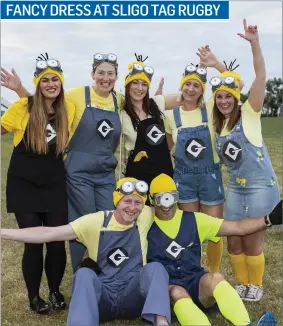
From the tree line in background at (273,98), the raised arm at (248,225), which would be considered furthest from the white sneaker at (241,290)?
the tree line in background at (273,98)

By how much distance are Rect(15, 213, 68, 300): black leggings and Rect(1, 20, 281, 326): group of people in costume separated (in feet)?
0.03

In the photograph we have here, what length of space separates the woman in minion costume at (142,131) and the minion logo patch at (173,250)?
2.38 feet

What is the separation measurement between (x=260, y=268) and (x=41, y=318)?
82.3 inches

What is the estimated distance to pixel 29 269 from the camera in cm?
496

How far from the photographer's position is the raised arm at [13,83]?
5.14m

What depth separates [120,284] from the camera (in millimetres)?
4523

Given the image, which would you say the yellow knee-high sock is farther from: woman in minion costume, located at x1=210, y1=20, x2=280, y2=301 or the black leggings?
the black leggings

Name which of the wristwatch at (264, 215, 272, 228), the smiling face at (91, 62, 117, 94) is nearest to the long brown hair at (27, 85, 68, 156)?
Result: the smiling face at (91, 62, 117, 94)

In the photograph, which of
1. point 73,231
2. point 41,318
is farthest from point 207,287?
point 41,318

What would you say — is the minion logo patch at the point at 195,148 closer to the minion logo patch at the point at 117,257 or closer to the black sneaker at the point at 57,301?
the minion logo patch at the point at 117,257

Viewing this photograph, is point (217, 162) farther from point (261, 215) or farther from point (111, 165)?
point (111, 165)

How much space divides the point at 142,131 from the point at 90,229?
44.3 inches

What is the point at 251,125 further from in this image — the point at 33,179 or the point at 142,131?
the point at 33,179

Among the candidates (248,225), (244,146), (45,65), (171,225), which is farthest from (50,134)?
(248,225)
